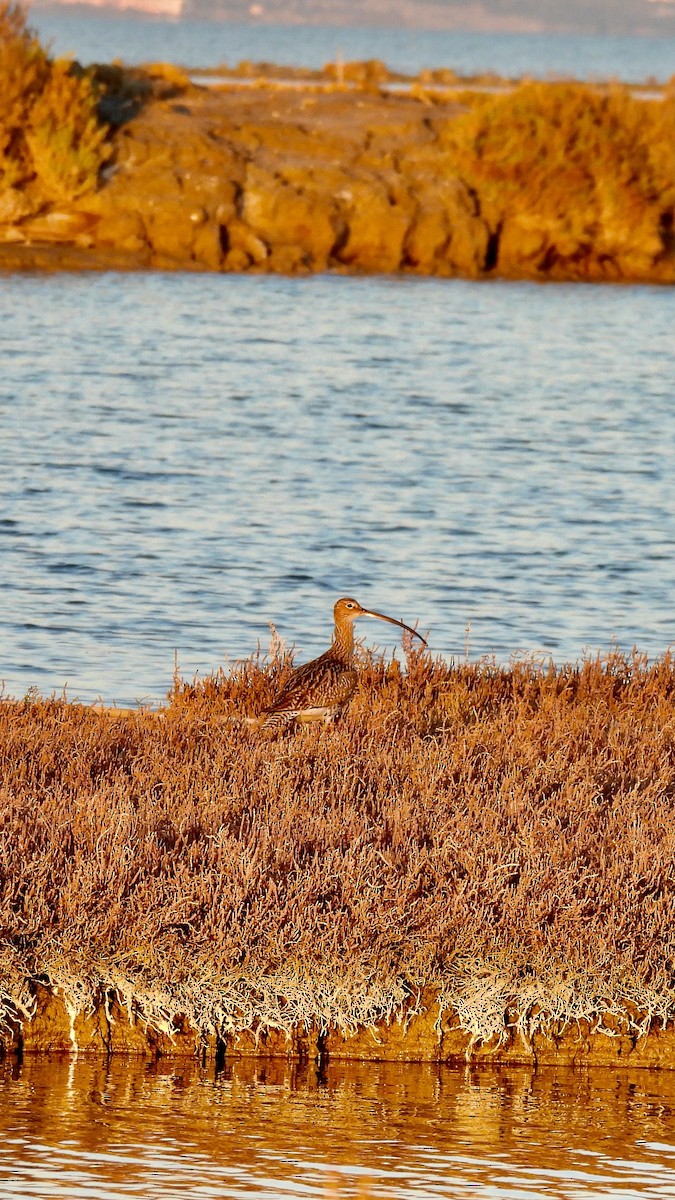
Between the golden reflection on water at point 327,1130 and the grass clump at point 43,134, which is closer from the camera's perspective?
the golden reflection on water at point 327,1130

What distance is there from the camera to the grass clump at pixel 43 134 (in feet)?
115

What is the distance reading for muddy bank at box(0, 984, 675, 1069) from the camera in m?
7.46

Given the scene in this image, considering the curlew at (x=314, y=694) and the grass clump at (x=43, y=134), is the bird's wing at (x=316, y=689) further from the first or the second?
the grass clump at (x=43, y=134)

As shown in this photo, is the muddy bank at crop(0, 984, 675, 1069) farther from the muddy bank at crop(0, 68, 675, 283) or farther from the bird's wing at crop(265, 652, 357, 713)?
the muddy bank at crop(0, 68, 675, 283)

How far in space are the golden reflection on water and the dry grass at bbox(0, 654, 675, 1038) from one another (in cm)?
26

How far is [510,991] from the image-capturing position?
7.51 m

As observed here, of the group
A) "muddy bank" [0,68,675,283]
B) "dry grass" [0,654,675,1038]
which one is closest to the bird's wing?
"dry grass" [0,654,675,1038]

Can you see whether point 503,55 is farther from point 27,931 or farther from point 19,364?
point 27,931

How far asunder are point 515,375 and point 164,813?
20011mm

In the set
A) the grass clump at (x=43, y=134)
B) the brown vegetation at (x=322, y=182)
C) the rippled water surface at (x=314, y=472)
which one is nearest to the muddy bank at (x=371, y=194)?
the brown vegetation at (x=322, y=182)

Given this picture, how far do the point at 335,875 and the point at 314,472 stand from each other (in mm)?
13182

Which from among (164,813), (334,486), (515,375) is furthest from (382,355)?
(164,813)

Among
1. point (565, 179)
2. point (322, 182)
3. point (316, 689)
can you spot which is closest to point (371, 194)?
point (322, 182)

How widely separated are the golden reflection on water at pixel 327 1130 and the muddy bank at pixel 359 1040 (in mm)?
76
